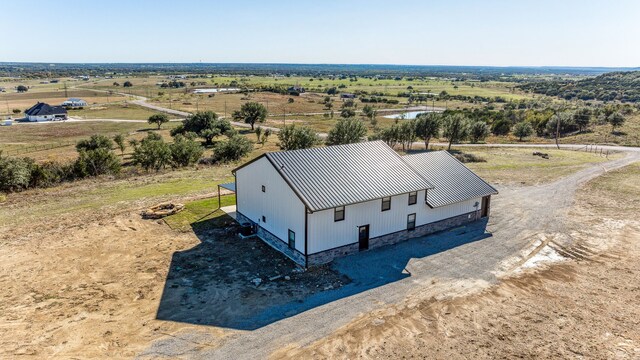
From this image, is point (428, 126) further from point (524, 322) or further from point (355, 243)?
point (524, 322)

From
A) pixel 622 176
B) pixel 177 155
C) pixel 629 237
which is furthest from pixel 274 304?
pixel 622 176

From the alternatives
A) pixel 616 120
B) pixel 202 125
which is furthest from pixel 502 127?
pixel 202 125

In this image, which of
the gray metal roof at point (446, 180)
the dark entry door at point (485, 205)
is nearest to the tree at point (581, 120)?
the dark entry door at point (485, 205)

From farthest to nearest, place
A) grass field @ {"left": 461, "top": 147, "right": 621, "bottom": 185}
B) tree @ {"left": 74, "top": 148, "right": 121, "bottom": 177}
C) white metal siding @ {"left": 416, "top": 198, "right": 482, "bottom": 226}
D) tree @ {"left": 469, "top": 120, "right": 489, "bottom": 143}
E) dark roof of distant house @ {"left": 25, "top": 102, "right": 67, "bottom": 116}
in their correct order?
dark roof of distant house @ {"left": 25, "top": 102, "right": 67, "bottom": 116}
tree @ {"left": 469, "top": 120, "right": 489, "bottom": 143}
grass field @ {"left": 461, "top": 147, "right": 621, "bottom": 185}
tree @ {"left": 74, "top": 148, "right": 121, "bottom": 177}
white metal siding @ {"left": 416, "top": 198, "right": 482, "bottom": 226}

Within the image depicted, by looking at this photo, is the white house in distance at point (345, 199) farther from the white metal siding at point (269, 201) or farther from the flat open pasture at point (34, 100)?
the flat open pasture at point (34, 100)

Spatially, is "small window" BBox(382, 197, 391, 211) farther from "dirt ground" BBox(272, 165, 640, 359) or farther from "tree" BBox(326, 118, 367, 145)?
"tree" BBox(326, 118, 367, 145)

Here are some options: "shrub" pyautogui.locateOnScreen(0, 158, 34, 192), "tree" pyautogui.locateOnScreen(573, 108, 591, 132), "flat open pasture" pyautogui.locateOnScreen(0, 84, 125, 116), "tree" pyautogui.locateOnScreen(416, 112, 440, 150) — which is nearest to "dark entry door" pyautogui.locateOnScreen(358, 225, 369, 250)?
"shrub" pyautogui.locateOnScreen(0, 158, 34, 192)

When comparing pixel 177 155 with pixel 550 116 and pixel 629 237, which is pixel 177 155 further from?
pixel 550 116
